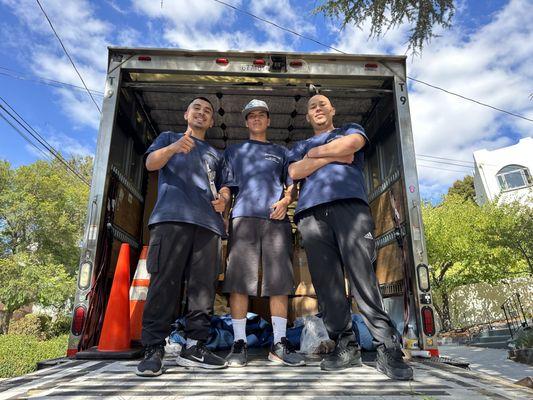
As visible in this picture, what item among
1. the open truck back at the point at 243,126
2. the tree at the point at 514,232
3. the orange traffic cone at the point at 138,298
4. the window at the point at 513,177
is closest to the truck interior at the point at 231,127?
the open truck back at the point at 243,126

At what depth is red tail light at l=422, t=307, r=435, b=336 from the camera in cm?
295

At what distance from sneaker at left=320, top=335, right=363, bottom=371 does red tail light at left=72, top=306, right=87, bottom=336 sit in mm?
1802

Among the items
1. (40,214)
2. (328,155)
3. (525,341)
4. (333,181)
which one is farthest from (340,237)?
(40,214)

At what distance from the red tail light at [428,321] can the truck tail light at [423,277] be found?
0.53ft

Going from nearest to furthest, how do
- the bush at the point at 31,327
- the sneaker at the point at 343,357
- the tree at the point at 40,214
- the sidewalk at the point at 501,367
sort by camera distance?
the sneaker at the point at 343,357 → the sidewalk at the point at 501,367 → the bush at the point at 31,327 → the tree at the point at 40,214

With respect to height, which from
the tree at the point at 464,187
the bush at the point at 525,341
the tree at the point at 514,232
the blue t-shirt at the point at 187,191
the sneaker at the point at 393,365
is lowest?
the bush at the point at 525,341

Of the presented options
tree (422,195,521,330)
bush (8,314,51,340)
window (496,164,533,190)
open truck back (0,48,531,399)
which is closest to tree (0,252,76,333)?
bush (8,314,51,340)

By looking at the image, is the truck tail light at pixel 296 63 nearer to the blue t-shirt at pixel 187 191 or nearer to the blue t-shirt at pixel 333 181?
the blue t-shirt at pixel 333 181

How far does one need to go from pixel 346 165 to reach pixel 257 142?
0.82 m

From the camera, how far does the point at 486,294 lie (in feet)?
64.1

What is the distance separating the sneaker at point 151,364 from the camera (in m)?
2.12

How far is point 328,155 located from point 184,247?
1.21m

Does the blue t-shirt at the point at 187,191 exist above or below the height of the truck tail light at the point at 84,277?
above

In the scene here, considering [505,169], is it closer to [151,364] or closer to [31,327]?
[31,327]
